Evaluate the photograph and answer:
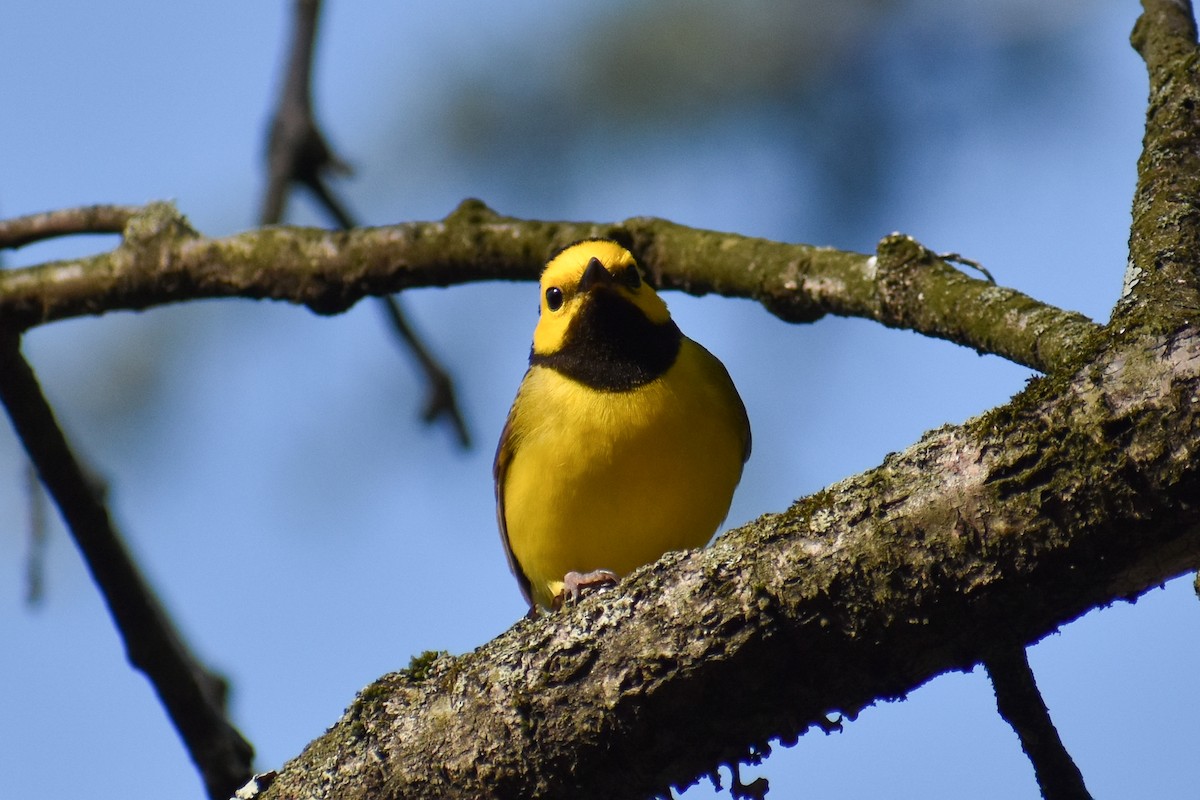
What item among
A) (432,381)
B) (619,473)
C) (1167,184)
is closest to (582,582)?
(619,473)

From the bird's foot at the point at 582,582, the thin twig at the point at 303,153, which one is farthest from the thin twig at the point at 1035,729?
the thin twig at the point at 303,153

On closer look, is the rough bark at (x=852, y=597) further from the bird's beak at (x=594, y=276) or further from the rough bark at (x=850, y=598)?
the bird's beak at (x=594, y=276)

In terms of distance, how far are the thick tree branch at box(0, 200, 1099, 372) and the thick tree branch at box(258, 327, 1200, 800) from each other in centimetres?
181

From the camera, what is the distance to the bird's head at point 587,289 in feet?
17.3

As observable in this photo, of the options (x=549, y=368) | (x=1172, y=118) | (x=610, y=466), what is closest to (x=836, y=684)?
(x=1172, y=118)

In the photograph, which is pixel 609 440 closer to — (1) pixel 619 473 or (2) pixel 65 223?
(1) pixel 619 473

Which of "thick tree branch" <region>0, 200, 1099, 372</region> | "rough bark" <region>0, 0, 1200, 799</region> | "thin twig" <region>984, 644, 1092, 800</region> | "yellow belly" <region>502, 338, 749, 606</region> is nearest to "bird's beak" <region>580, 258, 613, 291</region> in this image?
"thick tree branch" <region>0, 200, 1099, 372</region>

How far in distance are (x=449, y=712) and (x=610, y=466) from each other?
2181mm

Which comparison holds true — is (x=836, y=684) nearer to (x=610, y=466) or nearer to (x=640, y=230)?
(x=610, y=466)

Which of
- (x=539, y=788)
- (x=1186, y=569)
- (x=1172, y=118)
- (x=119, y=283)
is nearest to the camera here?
(x=1186, y=569)

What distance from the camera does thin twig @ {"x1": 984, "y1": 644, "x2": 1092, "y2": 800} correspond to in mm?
2453

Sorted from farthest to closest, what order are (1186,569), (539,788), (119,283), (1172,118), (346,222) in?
(346,222) → (119,283) → (1172,118) → (539,788) → (1186,569)

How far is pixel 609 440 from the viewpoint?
15.8ft

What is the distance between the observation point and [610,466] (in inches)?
189
